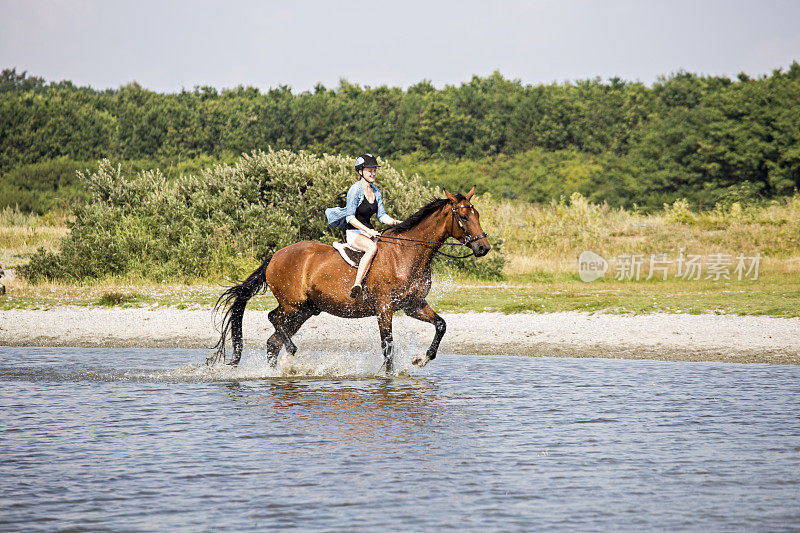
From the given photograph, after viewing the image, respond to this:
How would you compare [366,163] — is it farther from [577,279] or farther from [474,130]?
[474,130]

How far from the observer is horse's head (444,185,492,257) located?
12.2 meters

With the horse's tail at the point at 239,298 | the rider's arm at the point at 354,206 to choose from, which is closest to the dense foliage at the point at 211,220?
the horse's tail at the point at 239,298

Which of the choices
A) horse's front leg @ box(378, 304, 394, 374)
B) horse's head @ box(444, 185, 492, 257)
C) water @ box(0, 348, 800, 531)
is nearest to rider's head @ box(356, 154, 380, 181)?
horse's head @ box(444, 185, 492, 257)

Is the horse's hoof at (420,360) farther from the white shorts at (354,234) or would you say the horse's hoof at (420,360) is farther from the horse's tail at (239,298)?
the horse's tail at (239,298)

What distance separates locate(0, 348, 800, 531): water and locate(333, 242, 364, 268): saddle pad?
5.68 feet

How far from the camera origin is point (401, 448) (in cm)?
897

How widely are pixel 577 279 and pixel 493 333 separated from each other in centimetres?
971

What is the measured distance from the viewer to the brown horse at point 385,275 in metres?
12.7

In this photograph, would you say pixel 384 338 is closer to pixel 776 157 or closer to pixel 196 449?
pixel 196 449

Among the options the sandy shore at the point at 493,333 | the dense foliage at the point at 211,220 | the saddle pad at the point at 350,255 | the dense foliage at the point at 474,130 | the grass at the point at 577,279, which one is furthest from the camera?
the dense foliage at the point at 474,130

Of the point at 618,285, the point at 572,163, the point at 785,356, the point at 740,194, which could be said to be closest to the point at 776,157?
the point at 740,194

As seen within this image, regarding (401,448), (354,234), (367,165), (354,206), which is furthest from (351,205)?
(401,448)

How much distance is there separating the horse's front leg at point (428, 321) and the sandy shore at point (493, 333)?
2.22 meters

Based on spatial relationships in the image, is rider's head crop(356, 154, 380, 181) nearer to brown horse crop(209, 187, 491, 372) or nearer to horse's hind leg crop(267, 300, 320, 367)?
brown horse crop(209, 187, 491, 372)
